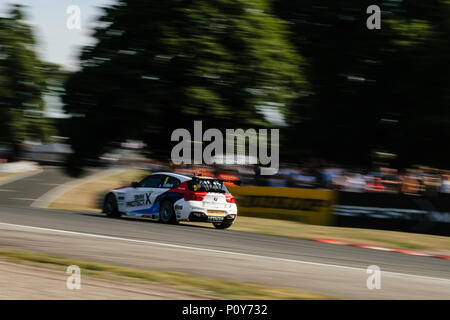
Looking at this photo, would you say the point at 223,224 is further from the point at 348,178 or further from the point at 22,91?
the point at 22,91

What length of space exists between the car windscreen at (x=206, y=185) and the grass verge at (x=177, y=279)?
7.76 m

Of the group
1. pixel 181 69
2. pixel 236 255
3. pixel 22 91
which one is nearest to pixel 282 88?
pixel 181 69

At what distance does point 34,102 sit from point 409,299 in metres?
26.6

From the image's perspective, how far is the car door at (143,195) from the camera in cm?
1725

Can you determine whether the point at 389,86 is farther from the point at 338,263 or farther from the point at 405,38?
the point at 338,263

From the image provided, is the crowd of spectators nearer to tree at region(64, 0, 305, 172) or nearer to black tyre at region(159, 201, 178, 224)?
tree at region(64, 0, 305, 172)

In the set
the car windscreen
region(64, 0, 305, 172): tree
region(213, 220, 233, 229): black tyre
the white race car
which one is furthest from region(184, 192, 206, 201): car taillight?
region(64, 0, 305, 172): tree

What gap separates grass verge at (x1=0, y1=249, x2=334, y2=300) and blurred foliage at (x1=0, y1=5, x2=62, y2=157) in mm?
22120

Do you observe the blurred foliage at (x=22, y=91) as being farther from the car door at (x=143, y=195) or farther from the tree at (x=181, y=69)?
the car door at (x=143, y=195)

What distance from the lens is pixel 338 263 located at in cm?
1063

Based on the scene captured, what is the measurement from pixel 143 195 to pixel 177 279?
32.1 feet

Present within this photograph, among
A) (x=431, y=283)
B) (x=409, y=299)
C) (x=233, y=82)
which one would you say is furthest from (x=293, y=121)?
(x=409, y=299)

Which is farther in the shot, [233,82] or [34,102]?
[34,102]

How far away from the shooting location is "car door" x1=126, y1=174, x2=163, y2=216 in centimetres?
1725
